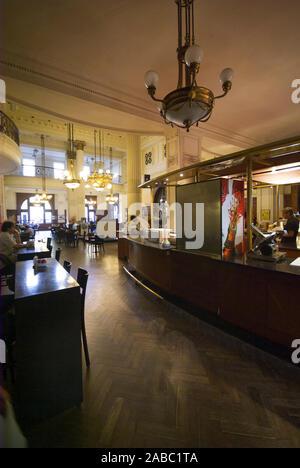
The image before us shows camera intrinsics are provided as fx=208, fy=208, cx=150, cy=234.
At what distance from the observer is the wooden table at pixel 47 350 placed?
1624 mm

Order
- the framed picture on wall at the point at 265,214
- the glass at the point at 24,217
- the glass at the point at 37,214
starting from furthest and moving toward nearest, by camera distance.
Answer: the glass at the point at 37,214 → the glass at the point at 24,217 → the framed picture on wall at the point at 265,214

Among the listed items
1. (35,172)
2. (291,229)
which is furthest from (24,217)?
(291,229)

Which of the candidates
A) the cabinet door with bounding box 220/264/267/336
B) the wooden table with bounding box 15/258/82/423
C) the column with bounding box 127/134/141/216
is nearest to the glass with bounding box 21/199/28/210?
the column with bounding box 127/134/141/216

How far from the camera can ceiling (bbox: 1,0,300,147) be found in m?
2.84

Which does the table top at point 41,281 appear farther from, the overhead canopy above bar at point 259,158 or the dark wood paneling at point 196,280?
the overhead canopy above bar at point 259,158

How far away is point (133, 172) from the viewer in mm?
10148

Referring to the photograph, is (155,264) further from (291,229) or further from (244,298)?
(291,229)

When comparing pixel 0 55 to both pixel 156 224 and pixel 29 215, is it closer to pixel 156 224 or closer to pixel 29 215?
pixel 156 224

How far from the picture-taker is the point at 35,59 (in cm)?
366

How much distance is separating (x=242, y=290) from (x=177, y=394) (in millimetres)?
1463

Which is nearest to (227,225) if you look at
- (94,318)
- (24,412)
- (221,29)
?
(94,318)

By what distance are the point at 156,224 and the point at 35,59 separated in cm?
603

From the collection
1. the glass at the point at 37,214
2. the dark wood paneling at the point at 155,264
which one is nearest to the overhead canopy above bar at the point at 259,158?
the dark wood paneling at the point at 155,264

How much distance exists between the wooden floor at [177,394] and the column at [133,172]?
7455 mm
